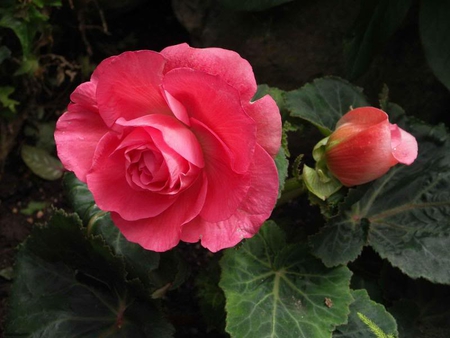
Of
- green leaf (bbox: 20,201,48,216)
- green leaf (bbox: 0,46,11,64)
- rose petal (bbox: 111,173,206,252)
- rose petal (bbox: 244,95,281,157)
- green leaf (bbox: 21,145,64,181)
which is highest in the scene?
rose petal (bbox: 244,95,281,157)

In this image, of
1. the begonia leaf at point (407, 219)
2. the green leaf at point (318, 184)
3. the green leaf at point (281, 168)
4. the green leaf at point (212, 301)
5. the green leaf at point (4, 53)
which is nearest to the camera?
the green leaf at point (281, 168)

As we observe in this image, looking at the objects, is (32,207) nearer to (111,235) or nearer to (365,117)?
(111,235)

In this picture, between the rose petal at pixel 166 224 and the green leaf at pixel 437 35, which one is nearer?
the rose petal at pixel 166 224

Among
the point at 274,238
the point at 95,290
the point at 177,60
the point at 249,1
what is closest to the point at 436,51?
the point at 249,1

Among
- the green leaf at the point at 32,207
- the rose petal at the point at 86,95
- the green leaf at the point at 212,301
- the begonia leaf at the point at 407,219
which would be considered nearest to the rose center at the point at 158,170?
the rose petal at the point at 86,95

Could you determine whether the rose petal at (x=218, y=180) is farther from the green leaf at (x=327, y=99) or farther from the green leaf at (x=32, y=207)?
the green leaf at (x=32, y=207)

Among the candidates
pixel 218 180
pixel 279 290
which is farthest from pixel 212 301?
pixel 218 180

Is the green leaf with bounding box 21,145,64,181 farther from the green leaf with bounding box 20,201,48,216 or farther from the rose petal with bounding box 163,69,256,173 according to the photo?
the rose petal with bounding box 163,69,256,173

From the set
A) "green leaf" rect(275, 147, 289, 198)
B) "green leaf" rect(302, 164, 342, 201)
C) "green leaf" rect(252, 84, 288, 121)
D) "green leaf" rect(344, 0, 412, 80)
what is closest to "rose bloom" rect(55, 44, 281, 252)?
"green leaf" rect(275, 147, 289, 198)
